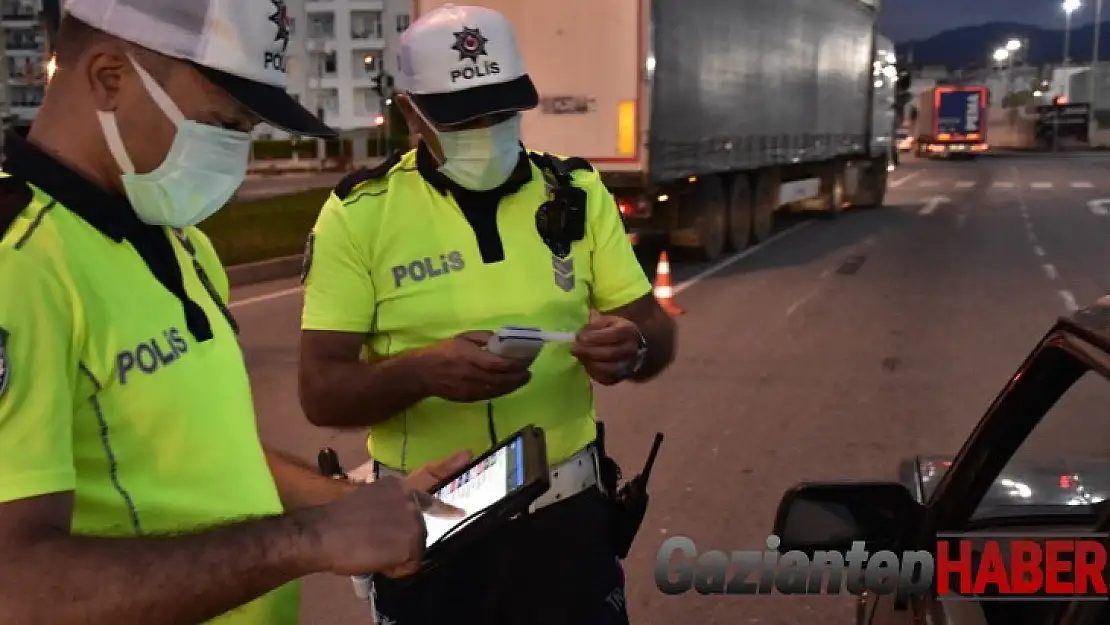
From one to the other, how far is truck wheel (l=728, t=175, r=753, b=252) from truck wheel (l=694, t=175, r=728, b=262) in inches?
11.7

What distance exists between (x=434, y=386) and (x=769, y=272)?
11.9 m

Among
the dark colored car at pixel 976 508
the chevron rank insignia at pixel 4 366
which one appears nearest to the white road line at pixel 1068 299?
the dark colored car at pixel 976 508

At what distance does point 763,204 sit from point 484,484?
618 inches

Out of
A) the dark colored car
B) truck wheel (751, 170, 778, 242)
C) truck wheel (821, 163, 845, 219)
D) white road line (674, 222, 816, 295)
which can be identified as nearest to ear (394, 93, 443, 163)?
the dark colored car

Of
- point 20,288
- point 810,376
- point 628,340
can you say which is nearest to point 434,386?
point 628,340

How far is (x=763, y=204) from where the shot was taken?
17000 mm

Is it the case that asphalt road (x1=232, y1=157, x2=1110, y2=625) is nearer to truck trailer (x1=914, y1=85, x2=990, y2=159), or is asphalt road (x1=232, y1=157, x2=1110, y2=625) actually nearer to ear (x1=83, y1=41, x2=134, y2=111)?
ear (x1=83, y1=41, x2=134, y2=111)

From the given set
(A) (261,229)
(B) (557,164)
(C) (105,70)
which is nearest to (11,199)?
(C) (105,70)

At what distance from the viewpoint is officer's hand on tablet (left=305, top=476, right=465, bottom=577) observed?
134cm

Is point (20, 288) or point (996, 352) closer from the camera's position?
point (20, 288)

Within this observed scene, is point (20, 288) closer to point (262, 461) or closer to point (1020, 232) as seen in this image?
point (262, 461)

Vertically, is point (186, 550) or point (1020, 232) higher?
point (186, 550)

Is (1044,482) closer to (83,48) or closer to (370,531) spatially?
(370,531)

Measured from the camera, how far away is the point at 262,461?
1653mm
